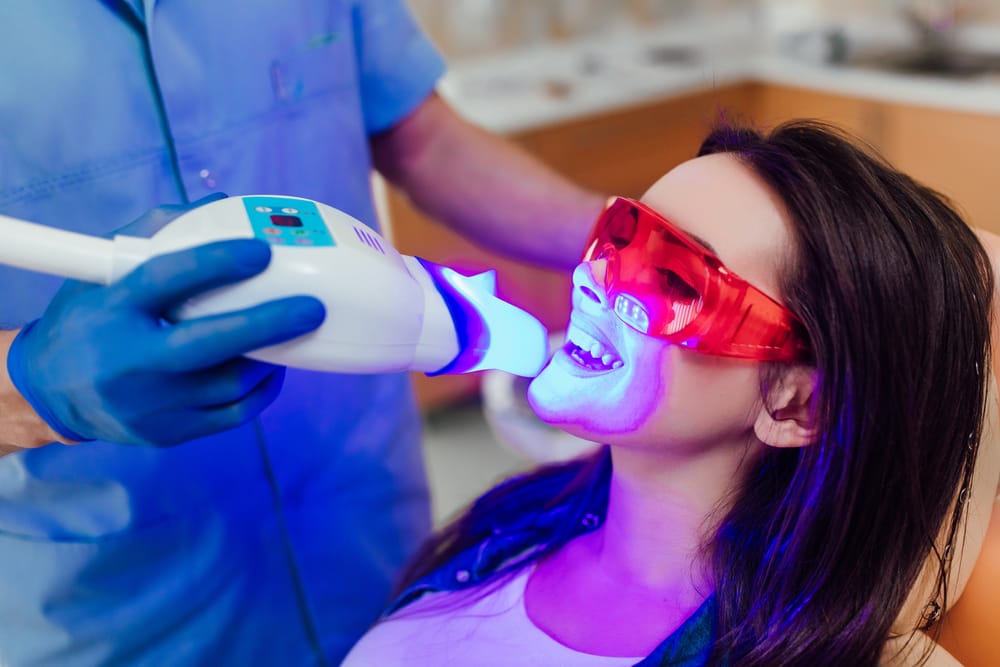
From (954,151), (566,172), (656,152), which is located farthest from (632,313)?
(656,152)

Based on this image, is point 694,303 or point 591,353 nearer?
point 694,303

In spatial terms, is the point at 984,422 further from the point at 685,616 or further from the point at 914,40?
the point at 914,40

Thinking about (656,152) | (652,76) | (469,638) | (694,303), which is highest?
(694,303)

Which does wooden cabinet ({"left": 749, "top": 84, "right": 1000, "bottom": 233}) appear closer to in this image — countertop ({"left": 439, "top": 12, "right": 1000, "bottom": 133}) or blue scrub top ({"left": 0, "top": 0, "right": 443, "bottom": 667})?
countertop ({"left": 439, "top": 12, "right": 1000, "bottom": 133})

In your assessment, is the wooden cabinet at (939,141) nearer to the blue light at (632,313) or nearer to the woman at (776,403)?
the woman at (776,403)

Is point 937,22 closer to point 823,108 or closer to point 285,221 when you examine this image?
point 823,108

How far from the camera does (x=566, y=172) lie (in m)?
2.96

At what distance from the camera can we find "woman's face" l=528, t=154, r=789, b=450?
919 mm

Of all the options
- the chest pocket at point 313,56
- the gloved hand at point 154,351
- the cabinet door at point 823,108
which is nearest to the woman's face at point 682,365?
the gloved hand at point 154,351

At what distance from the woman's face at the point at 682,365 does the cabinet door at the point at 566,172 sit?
180 centimetres

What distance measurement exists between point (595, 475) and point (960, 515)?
42 centimetres

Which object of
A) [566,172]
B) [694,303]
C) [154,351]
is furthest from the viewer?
[566,172]

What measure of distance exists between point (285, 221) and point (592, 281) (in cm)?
35

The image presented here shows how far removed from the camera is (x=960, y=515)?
0.96 m
